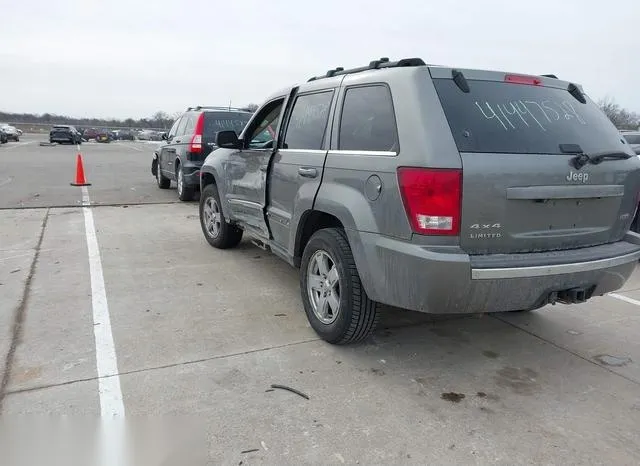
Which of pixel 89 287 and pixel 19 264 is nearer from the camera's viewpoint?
pixel 89 287

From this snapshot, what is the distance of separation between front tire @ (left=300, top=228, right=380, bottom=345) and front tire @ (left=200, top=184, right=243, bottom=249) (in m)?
2.49

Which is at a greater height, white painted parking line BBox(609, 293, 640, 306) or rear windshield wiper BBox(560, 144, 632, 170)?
rear windshield wiper BBox(560, 144, 632, 170)

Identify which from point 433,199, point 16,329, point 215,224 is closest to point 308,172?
point 433,199

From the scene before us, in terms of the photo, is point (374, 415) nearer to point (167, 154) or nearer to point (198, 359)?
point (198, 359)

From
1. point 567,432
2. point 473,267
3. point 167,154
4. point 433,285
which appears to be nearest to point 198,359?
point 433,285

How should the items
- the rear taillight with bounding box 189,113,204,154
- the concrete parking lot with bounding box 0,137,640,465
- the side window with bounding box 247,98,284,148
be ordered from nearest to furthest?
the concrete parking lot with bounding box 0,137,640,465 < the side window with bounding box 247,98,284,148 < the rear taillight with bounding box 189,113,204,154

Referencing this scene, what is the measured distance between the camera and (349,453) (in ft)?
8.65

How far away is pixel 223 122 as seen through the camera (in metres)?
9.88

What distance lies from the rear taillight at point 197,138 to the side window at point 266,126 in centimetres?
454

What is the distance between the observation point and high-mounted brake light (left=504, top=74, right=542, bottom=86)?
11.3 feet

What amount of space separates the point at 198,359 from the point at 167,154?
8.83 m

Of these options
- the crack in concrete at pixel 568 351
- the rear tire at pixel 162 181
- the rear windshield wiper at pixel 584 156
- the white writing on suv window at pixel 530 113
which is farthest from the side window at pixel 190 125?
the rear windshield wiper at pixel 584 156

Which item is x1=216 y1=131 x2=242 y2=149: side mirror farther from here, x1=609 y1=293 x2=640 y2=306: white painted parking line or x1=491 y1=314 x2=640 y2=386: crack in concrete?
x1=609 y1=293 x2=640 y2=306: white painted parking line

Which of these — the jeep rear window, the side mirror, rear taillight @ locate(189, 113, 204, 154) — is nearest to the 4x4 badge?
the jeep rear window
